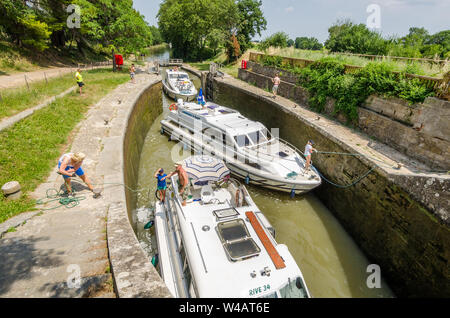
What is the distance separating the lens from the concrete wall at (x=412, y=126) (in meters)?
7.16

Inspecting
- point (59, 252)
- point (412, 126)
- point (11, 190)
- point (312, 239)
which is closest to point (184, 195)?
point (59, 252)

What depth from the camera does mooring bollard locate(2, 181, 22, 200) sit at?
5.20m

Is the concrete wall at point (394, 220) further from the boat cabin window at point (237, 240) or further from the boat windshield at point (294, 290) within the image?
the boat cabin window at point (237, 240)

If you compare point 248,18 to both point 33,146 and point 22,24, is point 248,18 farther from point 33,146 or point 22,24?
point 33,146

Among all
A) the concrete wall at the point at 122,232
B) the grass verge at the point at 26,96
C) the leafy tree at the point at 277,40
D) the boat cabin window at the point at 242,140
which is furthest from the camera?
the leafy tree at the point at 277,40

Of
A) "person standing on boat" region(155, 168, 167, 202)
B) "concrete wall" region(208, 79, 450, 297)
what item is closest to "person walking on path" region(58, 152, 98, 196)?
"person standing on boat" region(155, 168, 167, 202)

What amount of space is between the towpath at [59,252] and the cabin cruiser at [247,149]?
5.48 meters

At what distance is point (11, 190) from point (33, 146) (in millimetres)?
2629

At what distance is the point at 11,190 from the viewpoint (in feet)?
17.2

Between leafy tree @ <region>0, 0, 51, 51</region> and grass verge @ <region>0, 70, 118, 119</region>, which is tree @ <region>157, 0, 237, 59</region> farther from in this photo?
grass verge @ <region>0, 70, 118, 119</region>

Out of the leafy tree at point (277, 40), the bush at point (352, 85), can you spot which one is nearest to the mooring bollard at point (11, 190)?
the bush at point (352, 85)
